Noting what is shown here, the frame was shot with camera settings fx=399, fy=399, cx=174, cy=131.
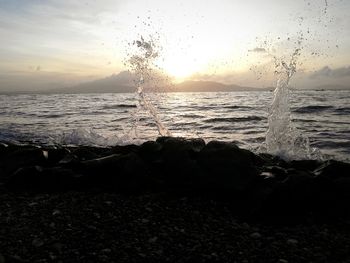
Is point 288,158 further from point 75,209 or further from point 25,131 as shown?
point 25,131

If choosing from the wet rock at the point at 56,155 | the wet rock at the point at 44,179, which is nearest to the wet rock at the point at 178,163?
the wet rock at the point at 44,179

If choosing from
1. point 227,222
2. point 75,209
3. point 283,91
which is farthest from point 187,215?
point 283,91

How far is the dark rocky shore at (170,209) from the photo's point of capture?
17.1 ft

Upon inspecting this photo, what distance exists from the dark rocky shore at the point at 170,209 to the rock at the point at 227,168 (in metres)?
0.02

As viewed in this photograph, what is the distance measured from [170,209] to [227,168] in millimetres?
1554

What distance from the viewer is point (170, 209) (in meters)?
6.70

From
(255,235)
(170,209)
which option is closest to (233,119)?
(170,209)

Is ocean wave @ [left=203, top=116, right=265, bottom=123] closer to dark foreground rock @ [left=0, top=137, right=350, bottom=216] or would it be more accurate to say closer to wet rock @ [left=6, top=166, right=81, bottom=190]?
dark foreground rock @ [left=0, top=137, right=350, bottom=216]

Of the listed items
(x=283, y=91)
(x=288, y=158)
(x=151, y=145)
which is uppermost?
(x=283, y=91)

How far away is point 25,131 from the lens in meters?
20.4

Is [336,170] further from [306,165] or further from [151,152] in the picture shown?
[151,152]

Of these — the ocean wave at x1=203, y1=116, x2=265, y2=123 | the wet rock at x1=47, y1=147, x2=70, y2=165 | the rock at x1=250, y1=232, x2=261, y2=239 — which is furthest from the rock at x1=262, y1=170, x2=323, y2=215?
the ocean wave at x1=203, y1=116, x2=265, y2=123

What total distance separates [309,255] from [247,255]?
0.84 metres

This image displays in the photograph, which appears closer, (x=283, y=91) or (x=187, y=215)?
(x=187, y=215)
